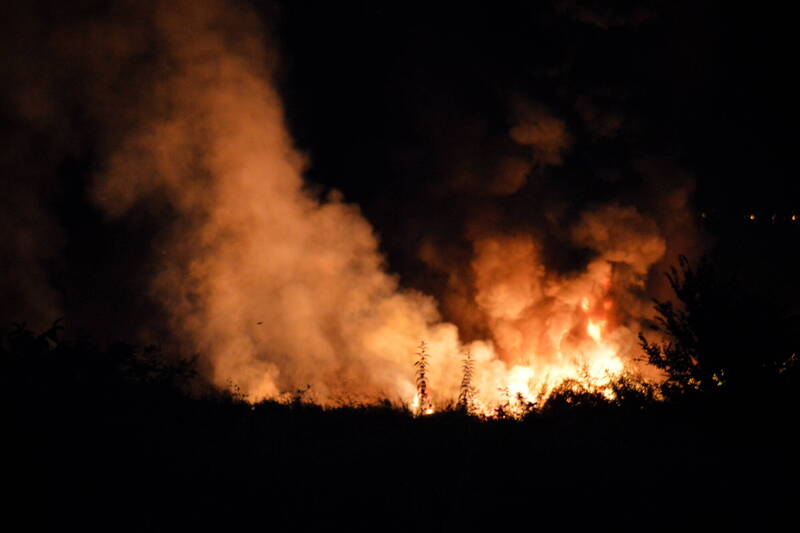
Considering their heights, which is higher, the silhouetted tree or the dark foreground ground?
the silhouetted tree

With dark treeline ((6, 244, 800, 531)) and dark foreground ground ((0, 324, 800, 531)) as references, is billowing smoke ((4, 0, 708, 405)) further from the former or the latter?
dark foreground ground ((0, 324, 800, 531))

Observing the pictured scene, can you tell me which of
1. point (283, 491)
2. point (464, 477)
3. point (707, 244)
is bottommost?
point (283, 491)

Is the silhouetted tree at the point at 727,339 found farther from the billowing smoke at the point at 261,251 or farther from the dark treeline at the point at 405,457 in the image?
the billowing smoke at the point at 261,251

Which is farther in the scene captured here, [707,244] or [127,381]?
[707,244]

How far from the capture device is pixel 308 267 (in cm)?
1241

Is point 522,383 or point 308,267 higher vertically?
point 308,267

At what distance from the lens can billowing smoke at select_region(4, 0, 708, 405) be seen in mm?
10141

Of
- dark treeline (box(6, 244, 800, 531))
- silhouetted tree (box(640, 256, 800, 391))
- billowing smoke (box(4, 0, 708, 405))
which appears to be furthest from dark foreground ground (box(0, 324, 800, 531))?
billowing smoke (box(4, 0, 708, 405))

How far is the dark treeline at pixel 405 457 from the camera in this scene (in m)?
3.18

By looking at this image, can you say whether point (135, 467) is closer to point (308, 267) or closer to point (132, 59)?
point (308, 267)

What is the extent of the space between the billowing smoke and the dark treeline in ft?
15.7

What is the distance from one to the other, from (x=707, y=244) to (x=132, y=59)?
1919 cm

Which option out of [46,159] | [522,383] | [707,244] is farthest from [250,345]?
[707,244]

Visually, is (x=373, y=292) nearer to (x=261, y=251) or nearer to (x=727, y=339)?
(x=261, y=251)
